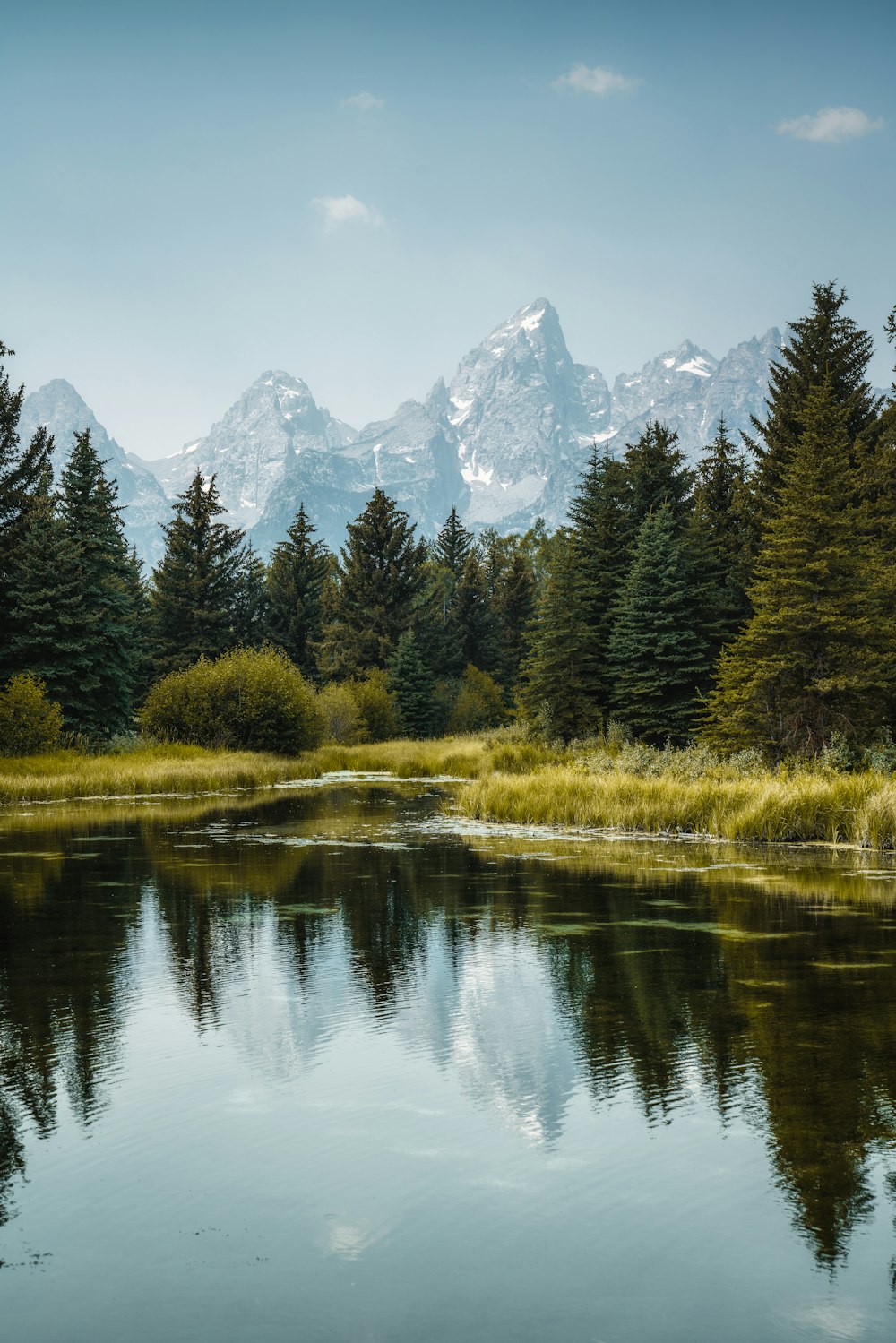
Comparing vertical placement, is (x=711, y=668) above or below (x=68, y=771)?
above

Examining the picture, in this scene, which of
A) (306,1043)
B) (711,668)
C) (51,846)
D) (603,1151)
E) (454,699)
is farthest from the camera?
(454,699)

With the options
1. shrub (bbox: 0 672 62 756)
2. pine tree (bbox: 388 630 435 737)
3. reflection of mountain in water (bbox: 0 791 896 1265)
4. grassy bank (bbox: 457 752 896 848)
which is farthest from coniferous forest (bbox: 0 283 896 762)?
reflection of mountain in water (bbox: 0 791 896 1265)

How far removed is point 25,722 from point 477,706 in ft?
145

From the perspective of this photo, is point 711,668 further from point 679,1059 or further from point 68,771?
point 679,1059

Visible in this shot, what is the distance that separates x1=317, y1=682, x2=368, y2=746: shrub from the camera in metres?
63.6

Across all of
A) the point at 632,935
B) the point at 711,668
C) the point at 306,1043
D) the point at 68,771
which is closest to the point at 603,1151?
the point at 306,1043

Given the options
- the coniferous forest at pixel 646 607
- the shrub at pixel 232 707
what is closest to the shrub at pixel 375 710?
the coniferous forest at pixel 646 607

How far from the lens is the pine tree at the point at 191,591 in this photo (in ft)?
223

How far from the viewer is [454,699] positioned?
277 feet

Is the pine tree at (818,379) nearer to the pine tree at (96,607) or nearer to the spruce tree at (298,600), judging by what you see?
the pine tree at (96,607)

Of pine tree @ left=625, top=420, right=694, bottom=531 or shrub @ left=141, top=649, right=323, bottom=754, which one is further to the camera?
shrub @ left=141, top=649, right=323, bottom=754

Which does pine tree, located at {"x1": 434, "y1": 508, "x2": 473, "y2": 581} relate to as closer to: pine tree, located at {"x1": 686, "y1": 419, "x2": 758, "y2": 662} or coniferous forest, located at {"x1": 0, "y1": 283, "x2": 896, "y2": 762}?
coniferous forest, located at {"x1": 0, "y1": 283, "x2": 896, "y2": 762}

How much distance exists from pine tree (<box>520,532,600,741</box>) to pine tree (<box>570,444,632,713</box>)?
31cm

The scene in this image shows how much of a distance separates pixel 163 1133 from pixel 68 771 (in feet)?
106
